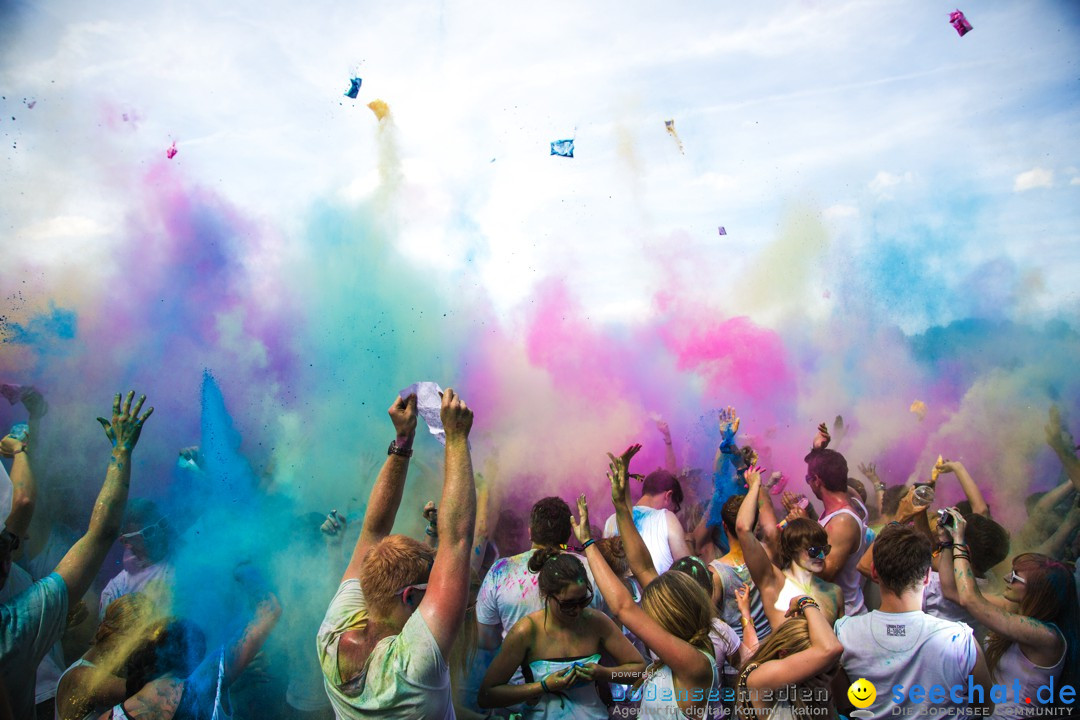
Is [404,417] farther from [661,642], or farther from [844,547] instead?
[844,547]

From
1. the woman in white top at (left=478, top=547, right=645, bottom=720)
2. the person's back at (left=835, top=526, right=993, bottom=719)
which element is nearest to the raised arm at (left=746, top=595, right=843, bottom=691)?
Answer: the person's back at (left=835, top=526, right=993, bottom=719)

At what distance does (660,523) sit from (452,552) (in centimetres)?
255

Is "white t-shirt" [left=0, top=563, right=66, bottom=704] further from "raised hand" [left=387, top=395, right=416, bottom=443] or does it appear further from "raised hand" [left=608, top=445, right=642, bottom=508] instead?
"raised hand" [left=608, top=445, right=642, bottom=508]

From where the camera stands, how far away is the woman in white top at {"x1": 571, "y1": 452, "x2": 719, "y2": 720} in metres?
2.84

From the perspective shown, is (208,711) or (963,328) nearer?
(208,711)

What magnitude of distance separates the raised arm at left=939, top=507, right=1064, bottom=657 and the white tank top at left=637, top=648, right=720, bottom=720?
1825 millimetres

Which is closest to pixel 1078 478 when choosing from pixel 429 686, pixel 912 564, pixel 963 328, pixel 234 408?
pixel 963 328

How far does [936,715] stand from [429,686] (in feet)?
7.26

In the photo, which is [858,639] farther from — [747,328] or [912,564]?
[747,328]

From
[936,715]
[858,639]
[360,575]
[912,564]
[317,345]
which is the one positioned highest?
[317,345]

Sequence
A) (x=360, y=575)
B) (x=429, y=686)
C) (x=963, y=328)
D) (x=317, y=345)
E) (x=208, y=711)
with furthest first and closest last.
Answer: (x=963, y=328) < (x=317, y=345) < (x=208, y=711) < (x=360, y=575) < (x=429, y=686)

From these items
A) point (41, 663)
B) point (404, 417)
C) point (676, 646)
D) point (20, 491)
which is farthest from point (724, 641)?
point (20, 491)

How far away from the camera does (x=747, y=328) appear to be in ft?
24.9

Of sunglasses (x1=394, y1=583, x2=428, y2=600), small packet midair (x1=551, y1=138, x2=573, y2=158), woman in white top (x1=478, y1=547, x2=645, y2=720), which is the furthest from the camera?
small packet midair (x1=551, y1=138, x2=573, y2=158)
